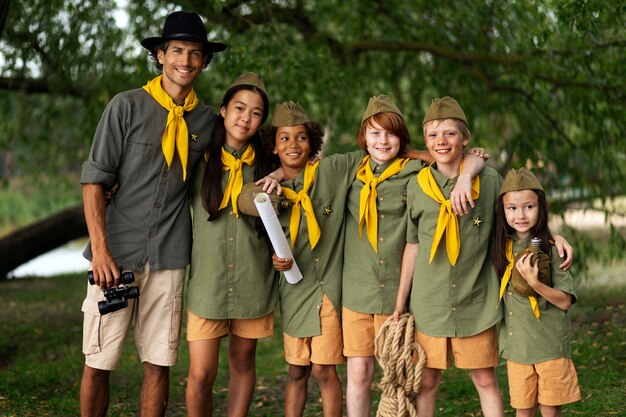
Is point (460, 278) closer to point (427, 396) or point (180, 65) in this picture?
point (427, 396)

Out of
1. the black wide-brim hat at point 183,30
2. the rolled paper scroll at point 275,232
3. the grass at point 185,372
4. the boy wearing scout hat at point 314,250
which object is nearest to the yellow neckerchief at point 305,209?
the boy wearing scout hat at point 314,250

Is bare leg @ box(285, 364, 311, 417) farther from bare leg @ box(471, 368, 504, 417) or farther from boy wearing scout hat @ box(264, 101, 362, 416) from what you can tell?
bare leg @ box(471, 368, 504, 417)

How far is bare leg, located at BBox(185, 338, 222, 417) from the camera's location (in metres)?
4.30

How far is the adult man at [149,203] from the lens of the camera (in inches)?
163

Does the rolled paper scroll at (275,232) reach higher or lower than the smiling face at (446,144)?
lower

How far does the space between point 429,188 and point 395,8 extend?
4206 millimetres

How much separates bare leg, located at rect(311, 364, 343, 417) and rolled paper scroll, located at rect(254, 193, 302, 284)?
1.53 feet

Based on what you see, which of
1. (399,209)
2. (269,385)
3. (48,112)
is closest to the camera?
(399,209)

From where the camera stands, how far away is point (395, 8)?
7.84m

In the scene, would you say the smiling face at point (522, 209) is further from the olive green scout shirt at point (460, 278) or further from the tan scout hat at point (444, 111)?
the tan scout hat at point (444, 111)

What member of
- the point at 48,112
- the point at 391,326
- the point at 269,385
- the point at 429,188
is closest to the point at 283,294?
the point at 391,326

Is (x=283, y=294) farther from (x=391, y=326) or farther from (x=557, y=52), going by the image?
(x=557, y=52)

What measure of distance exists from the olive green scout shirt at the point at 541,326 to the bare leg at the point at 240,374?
1326mm

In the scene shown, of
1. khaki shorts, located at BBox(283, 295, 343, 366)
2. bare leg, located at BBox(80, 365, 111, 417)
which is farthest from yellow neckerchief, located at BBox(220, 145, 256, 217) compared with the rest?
bare leg, located at BBox(80, 365, 111, 417)
